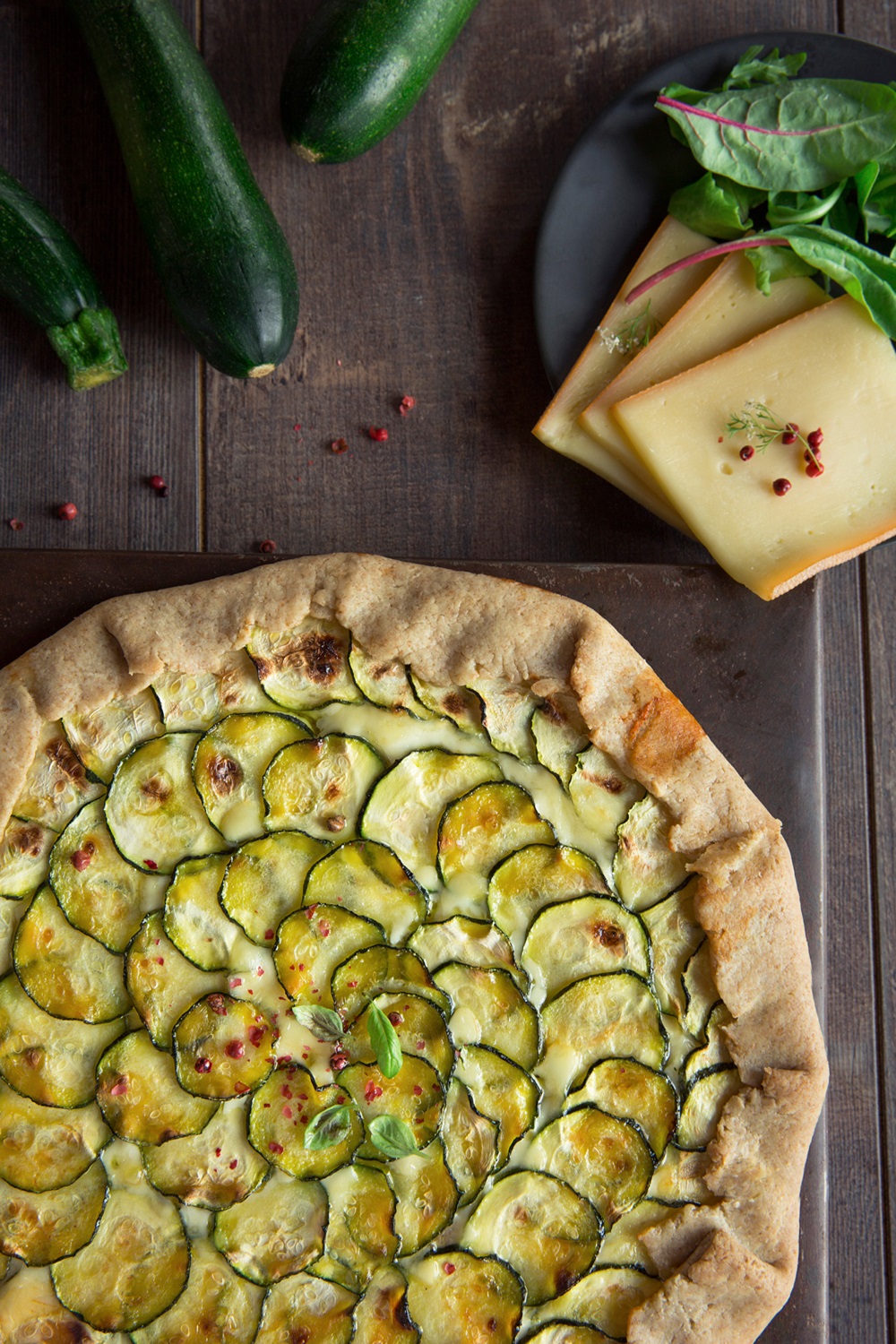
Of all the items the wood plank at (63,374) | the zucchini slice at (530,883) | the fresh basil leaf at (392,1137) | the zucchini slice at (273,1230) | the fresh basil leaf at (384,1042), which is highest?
the wood plank at (63,374)

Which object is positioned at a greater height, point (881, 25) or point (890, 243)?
point (881, 25)

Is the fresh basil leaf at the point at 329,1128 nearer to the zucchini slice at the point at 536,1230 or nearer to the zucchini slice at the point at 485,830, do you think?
the zucchini slice at the point at 536,1230

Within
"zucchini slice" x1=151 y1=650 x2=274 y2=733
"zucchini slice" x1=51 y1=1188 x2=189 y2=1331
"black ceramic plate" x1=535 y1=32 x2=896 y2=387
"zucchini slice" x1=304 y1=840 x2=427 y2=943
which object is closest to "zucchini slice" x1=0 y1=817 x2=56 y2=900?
"zucchini slice" x1=151 y1=650 x2=274 y2=733

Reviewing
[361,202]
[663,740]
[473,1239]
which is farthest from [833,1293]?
[361,202]

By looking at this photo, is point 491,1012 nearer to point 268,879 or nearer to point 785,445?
point 268,879

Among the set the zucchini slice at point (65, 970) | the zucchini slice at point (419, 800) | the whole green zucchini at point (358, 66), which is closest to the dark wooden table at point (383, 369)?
the whole green zucchini at point (358, 66)

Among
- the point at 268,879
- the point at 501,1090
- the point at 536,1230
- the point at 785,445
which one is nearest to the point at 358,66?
the point at 785,445

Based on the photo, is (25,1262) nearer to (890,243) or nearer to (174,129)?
(174,129)
